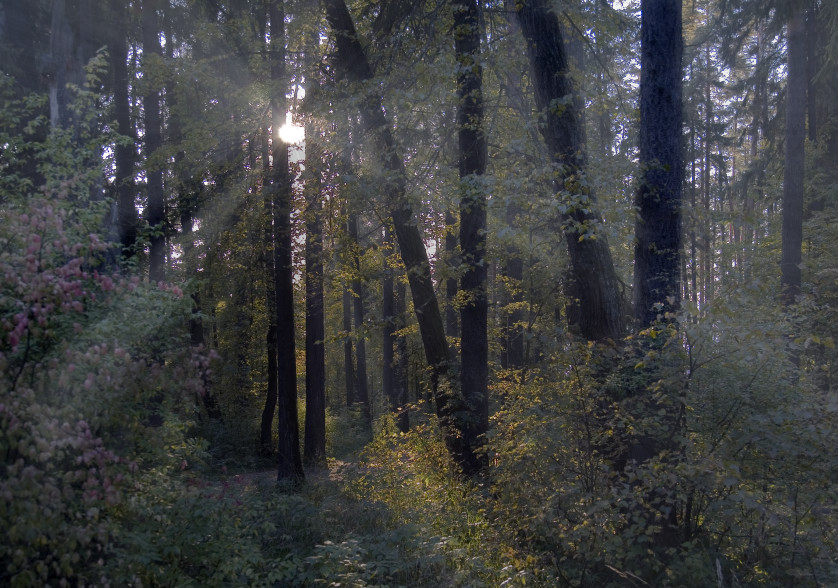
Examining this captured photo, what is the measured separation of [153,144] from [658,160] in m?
11.7

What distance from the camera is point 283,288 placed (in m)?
13.1

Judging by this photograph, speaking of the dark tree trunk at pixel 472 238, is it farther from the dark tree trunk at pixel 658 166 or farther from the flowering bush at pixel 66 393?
the flowering bush at pixel 66 393

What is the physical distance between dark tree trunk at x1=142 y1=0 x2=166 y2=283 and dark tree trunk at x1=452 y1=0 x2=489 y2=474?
6107 mm

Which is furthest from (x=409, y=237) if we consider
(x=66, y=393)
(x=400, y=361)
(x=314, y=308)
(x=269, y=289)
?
(x=400, y=361)

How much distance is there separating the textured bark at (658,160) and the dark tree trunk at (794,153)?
10.0 m

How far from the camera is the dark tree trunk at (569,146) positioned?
8117mm

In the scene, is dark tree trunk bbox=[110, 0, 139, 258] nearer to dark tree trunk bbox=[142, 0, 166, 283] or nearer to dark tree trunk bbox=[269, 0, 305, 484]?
dark tree trunk bbox=[142, 0, 166, 283]

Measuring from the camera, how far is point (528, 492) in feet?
22.0

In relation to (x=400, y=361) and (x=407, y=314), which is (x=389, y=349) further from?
(x=407, y=314)

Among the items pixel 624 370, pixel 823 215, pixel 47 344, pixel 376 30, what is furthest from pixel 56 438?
pixel 823 215

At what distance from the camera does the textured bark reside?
7.48 meters

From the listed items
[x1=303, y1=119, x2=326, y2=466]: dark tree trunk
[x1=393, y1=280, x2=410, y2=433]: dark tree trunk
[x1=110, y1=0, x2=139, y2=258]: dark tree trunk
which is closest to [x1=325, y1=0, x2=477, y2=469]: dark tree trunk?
[x1=303, y1=119, x2=326, y2=466]: dark tree trunk

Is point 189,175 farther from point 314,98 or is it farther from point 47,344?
point 47,344

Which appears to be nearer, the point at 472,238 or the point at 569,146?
the point at 569,146
